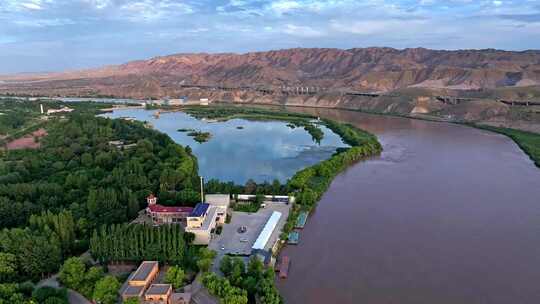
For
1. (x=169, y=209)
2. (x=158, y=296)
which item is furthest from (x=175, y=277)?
(x=169, y=209)

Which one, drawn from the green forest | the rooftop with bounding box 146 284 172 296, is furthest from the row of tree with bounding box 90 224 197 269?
the rooftop with bounding box 146 284 172 296

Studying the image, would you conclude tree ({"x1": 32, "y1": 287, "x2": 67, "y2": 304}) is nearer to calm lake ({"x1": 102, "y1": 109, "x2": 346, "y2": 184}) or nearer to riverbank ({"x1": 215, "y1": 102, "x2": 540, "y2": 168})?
calm lake ({"x1": 102, "y1": 109, "x2": 346, "y2": 184})

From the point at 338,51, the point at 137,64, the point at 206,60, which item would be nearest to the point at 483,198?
the point at 338,51

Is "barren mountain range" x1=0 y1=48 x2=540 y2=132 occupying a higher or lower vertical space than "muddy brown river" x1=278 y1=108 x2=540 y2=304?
higher

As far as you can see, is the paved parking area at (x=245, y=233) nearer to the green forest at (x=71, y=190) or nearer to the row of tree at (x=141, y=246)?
the row of tree at (x=141, y=246)

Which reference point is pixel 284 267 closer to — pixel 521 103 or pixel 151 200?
pixel 151 200

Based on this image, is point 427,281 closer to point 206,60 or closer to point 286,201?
point 286,201
